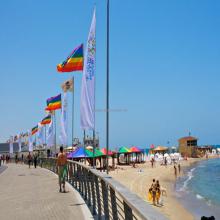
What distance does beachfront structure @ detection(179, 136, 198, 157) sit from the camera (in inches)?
4641

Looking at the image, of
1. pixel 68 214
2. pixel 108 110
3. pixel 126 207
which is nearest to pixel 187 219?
pixel 108 110

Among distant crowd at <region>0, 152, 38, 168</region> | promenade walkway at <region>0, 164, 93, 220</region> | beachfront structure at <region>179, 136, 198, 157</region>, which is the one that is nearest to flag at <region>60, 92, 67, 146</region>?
promenade walkway at <region>0, 164, 93, 220</region>

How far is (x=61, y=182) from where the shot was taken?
13047mm

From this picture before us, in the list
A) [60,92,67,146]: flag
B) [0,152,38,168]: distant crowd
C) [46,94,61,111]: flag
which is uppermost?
[46,94,61,111]: flag

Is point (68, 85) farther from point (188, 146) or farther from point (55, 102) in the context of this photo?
point (188, 146)

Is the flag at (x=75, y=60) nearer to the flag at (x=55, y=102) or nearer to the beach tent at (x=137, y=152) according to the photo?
the flag at (x=55, y=102)

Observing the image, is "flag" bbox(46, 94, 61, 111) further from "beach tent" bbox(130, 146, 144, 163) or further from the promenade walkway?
"beach tent" bbox(130, 146, 144, 163)

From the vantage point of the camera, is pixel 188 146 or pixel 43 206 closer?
pixel 43 206

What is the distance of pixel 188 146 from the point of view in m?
120

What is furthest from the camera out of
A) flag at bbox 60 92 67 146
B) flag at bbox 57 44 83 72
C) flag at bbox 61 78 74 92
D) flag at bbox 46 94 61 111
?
flag at bbox 46 94 61 111

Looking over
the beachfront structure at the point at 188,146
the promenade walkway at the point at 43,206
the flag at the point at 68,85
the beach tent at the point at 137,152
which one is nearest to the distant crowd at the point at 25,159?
the flag at the point at 68,85

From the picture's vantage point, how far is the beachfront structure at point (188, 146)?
387ft

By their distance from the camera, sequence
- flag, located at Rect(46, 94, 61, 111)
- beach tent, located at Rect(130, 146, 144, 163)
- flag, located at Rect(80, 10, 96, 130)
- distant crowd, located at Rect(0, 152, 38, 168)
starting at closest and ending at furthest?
flag, located at Rect(80, 10, 96, 130) → flag, located at Rect(46, 94, 61, 111) → distant crowd, located at Rect(0, 152, 38, 168) → beach tent, located at Rect(130, 146, 144, 163)

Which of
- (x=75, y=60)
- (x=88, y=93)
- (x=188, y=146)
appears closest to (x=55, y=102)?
(x=75, y=60)
